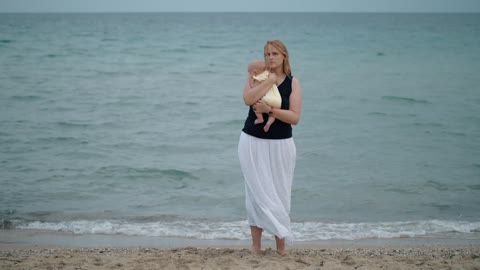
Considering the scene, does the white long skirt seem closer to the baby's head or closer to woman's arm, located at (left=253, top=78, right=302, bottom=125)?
woman's arm, located at (left=253, top=78, right=302, bottom=125)

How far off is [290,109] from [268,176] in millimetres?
611

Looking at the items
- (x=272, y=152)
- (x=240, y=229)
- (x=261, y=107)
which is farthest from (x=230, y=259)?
(x=240, y=229)

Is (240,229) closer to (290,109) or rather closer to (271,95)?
(290,109)

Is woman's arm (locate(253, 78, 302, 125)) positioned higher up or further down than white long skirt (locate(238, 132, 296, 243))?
higher up

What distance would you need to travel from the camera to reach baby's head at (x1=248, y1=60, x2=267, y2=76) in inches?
198

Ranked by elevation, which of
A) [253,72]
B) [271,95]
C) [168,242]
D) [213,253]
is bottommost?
[168,242]

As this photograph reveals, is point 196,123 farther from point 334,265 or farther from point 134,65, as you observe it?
point 134,65

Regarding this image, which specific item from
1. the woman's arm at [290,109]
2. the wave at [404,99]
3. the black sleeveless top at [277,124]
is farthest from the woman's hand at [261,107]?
the wave at [404,99]

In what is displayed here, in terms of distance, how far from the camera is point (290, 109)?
5176 millimetres

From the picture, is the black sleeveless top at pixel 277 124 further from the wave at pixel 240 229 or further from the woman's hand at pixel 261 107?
the wave at pixel 240 229

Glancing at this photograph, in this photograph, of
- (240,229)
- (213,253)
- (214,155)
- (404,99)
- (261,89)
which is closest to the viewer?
(261,89)

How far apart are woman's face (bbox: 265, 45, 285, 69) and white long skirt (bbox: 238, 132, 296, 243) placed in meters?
0.66

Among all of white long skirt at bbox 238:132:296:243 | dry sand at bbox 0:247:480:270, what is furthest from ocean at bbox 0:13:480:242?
white long skirt at bbox 238:132:296:243

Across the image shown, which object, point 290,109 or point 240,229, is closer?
point 290,109
